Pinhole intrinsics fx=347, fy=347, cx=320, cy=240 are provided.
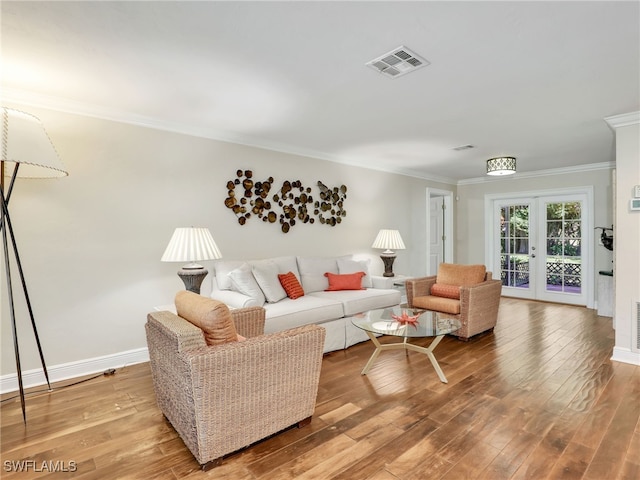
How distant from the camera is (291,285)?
379 cm

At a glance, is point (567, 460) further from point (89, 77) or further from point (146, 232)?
point (89, 77)

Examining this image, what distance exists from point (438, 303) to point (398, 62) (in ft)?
9.08

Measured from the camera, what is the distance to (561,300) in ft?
19.9

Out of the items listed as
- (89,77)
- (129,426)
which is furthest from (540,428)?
(89,77)

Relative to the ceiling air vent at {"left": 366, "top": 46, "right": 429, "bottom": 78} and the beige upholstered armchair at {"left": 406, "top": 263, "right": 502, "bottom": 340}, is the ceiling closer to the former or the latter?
the ceiling air vent at {"left": 366, "top": 46, "right": 429, "bottom": 78}

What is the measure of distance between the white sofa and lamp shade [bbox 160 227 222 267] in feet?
1.62

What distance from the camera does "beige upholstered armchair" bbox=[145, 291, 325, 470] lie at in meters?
1.76

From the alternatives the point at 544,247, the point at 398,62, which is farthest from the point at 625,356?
the point at 398,62

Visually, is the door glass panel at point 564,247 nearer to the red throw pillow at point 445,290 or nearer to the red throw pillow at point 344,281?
the red throw pillow at point 445,290

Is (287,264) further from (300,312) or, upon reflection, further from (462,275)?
(462,275)

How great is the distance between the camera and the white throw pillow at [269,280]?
3537 millimetres

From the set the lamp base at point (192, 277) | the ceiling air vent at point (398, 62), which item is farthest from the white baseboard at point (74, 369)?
the ceiling air vent at point (398, 62)

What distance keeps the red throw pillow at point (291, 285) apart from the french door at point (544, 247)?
4747 mm

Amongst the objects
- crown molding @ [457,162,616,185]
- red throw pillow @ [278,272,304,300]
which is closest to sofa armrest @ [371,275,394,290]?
red throw pillow @ [278,272,304,300]
